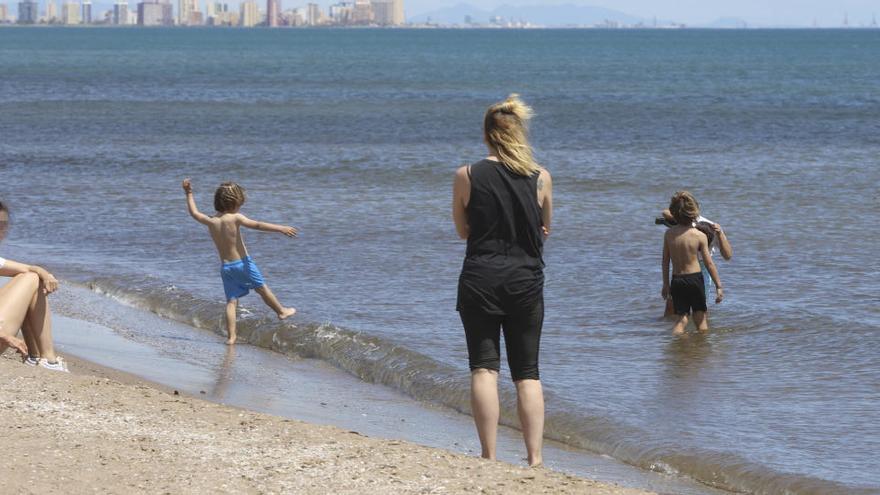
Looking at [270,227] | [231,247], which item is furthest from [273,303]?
[270,227]

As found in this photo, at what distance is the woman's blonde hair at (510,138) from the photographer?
210 inches

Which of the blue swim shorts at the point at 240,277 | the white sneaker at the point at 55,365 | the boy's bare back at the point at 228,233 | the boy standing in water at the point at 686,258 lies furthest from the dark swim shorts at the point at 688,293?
the white sneaker at the point at 55,365

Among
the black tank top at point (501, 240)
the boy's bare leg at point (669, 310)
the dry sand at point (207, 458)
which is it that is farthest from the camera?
the boy's bare leg at point (669, 310)

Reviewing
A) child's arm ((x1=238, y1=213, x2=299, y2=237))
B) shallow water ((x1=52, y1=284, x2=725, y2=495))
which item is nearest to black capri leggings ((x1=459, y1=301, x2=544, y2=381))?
shallow water ((x1=52, y1=284, x2=725, y2=495))

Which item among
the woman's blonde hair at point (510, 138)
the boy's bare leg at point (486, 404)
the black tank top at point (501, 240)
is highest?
the woman's blonde hair at point (510, 138)

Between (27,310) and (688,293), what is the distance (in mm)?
4870

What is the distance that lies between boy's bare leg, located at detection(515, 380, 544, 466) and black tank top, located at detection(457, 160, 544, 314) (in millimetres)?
404

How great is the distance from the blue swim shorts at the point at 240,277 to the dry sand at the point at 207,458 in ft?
11.0

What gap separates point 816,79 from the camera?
6800 cm

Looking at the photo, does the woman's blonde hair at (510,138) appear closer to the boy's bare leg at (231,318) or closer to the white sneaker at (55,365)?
the white sneaker at (55,365)

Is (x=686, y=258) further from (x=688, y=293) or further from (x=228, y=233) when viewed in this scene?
(x=228, y=233)

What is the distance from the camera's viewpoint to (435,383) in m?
8.49

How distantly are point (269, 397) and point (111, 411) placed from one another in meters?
2.01

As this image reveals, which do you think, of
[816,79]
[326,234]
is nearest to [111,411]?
[326,234]
